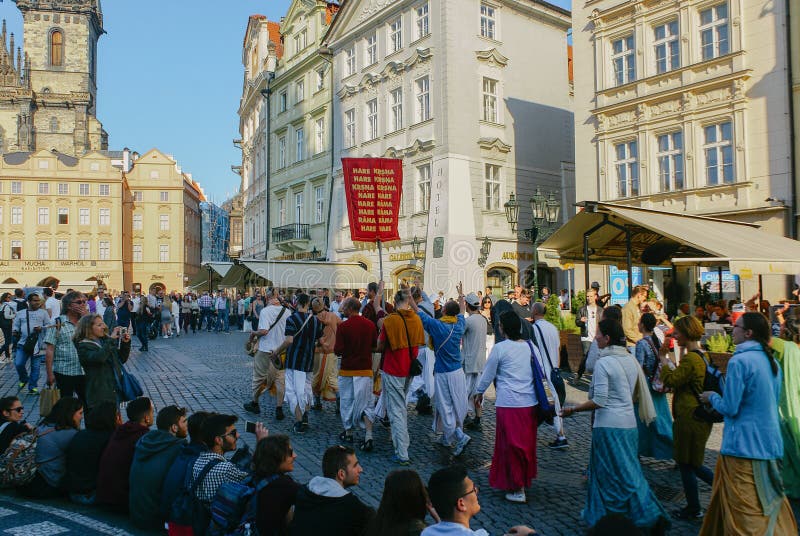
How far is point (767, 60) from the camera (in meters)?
19.1

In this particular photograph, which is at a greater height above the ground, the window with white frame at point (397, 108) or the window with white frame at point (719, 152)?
the window with white frame at point (397, 108)

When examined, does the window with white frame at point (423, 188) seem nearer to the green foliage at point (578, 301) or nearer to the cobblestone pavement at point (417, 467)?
the green foliage at point (578, 301)

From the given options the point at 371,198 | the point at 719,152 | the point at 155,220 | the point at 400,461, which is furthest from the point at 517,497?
the point at 155,220

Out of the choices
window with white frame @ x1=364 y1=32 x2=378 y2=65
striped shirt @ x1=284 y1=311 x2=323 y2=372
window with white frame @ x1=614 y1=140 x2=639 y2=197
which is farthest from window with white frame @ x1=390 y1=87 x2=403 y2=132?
striped shirt @ x1=284 y1=311 x2=323 y2=372

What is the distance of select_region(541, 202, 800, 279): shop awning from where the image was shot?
1194 centimetres

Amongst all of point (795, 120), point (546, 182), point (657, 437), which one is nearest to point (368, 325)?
point (657, 437)

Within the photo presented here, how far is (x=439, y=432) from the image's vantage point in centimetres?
888

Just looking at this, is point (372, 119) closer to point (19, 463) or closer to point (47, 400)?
point (47, 400)

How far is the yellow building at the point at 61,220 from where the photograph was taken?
64.8 meters

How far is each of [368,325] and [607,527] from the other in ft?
20.8

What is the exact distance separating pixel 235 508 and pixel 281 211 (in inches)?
1462

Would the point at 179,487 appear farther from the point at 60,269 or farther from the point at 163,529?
the point at 60,269

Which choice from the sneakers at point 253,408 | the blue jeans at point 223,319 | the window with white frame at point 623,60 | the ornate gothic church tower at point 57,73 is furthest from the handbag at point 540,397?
the ornate gothic church tower at point 57,73

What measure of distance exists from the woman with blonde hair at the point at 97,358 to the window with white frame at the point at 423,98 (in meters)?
21.9
